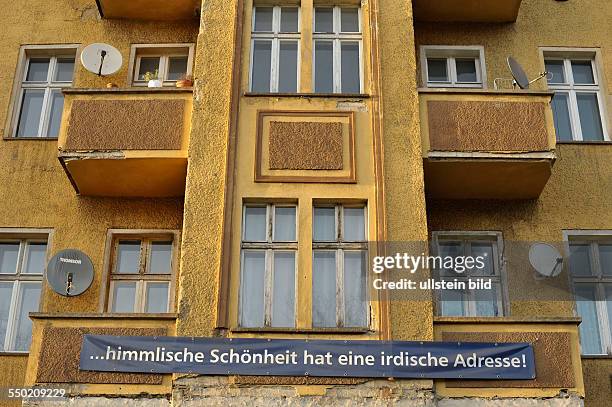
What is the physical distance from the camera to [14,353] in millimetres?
10617

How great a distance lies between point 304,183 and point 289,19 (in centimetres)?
242

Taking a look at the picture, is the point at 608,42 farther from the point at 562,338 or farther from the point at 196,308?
the point at 196,308

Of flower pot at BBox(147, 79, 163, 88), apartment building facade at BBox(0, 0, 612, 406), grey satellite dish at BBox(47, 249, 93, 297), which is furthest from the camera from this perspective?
flower pot at BBox(147, 79, 163, 88)

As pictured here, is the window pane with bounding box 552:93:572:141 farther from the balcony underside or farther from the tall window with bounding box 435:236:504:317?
the tall window with bounding box 435:236:504:317

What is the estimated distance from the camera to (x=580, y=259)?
11.4 metres

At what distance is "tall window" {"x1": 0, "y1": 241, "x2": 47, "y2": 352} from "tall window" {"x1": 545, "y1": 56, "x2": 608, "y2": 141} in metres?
6.77

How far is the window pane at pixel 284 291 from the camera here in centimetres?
962

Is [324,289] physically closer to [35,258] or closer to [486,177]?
[486,177]

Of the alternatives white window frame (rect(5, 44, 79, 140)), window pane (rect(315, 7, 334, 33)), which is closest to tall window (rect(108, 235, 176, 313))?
white window frame (rect(5, 44, 79, 140))

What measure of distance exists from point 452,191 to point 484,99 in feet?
3.89

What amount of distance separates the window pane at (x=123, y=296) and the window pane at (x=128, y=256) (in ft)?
0.60

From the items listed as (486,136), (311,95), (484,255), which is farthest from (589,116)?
(311,95)

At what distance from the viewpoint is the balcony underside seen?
1063 cm

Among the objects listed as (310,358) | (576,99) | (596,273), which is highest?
(576,99)
